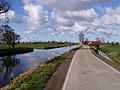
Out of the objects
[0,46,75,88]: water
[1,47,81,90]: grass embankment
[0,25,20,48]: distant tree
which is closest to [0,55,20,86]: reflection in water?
[0,46,75,88]: water

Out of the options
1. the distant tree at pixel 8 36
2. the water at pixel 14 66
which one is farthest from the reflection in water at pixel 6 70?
the distant tree at pixel 8 36

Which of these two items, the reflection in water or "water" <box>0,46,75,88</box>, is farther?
"water" <box>0,46,75,88</box>

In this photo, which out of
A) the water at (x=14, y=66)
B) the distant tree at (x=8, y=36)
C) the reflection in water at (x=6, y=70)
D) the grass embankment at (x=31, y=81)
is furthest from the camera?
the distant tree at (x=8, y=36)

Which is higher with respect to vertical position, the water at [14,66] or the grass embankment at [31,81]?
the grass embankment at [31,81]

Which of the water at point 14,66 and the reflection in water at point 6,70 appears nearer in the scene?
the reflection in water at point 6,70

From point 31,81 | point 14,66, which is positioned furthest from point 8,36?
point 31,81

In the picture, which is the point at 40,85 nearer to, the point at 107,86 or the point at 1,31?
the point at 107,86

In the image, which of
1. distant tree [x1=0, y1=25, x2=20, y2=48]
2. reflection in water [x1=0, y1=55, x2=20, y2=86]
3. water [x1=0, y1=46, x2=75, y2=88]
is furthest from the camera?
distant tree [x1=0, y1=25, x2=20, y2=48]

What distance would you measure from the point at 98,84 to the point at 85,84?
28.6 inches

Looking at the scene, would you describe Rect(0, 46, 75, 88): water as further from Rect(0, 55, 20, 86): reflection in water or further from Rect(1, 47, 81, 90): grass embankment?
Rect(1, 47, 81, 90): grass embankment

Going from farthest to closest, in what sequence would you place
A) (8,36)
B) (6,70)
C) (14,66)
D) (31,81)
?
(8,36) < (14,66) < (6,70) < (31,81)

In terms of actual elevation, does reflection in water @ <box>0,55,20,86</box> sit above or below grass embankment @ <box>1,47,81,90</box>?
below

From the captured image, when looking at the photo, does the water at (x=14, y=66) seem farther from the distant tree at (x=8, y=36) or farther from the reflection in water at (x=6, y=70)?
the distant tree at (x=8, y=36)

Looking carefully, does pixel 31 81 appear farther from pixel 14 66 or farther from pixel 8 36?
pixel 8 36
